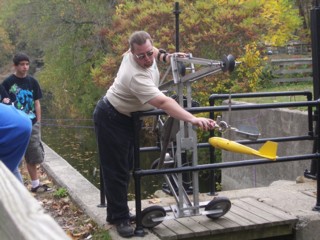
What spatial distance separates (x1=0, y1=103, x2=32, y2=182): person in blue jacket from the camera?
3137mm

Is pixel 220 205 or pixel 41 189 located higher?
pixel 220 205

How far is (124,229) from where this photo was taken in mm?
4582

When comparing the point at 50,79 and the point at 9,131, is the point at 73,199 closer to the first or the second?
the point at 9,131

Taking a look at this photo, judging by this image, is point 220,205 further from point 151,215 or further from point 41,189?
point 41,189

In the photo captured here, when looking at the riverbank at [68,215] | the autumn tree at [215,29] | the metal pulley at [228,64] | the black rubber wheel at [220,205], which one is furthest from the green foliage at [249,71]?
the metal pulley at [228,64]

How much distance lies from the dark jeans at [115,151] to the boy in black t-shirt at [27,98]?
2.31 metres

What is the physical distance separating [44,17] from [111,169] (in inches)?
843

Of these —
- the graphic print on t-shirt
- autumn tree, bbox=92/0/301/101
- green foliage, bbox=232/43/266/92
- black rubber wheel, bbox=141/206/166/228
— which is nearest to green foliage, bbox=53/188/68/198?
the graphic print on t-shirt

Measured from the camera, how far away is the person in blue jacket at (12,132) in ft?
10.3

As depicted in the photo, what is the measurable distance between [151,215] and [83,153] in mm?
15044

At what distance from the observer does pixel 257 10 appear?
1588cm

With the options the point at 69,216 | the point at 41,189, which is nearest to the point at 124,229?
the point at 69,216

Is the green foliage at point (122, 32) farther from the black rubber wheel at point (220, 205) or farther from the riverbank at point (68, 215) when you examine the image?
the black rubber wheel at point (220, 205)

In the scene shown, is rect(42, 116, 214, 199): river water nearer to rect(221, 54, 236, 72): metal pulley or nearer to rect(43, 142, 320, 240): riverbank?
Result: rect(43, 142, 320, 240): riverbank
